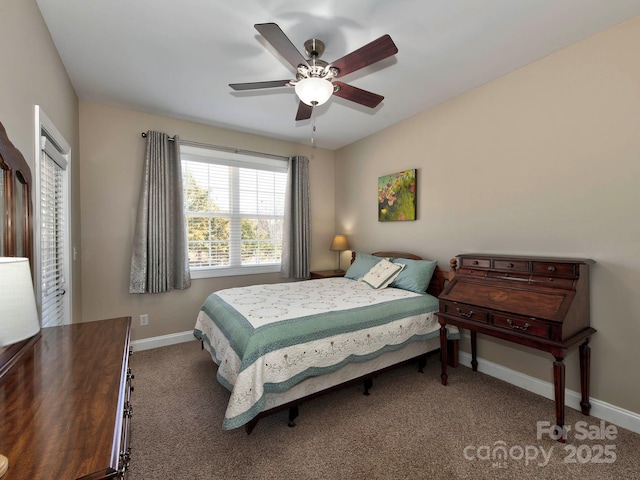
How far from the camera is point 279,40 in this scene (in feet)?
5.23

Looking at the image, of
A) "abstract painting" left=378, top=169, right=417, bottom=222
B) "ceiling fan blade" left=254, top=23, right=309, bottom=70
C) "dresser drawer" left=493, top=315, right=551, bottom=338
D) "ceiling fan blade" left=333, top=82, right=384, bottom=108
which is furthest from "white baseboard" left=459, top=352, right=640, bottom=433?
"ceiling fan blade" left=254, top=23, right=309, bottom=70

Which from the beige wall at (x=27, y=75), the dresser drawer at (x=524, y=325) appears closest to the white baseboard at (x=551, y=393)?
A: the dresser drawer at (x=524, y=325)

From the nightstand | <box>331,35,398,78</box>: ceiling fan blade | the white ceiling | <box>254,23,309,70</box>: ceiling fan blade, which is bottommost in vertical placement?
the nightstand

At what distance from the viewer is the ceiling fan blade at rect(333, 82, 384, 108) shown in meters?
2.08

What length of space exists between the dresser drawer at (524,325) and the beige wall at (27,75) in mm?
3003

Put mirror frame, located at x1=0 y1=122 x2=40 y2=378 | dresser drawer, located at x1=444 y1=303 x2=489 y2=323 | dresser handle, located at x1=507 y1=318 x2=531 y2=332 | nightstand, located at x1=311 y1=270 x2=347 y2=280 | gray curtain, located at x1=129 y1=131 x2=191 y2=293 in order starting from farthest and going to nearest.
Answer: nightstand, located at x1=311 y1=270 x2=347 y2=280 < gray curtain, located at x1=129 y1=131 x2=191 y2=293 < dresser drawer, located at x1=444 y1=303 x2=489 y2=323 < dresser handle, located at x1=507 y1=318 x2=531 y2=332 < mirror frame, located at x1=0 y1=122 x2=40 y2=378

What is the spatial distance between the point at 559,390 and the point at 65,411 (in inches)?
96.8

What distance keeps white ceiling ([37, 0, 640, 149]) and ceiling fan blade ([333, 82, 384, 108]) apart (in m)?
0.33

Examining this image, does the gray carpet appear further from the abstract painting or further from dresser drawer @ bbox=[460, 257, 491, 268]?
the abstract painting

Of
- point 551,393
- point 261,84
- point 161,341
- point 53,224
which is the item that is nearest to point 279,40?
point 261,84

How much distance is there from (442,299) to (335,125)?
2.43m

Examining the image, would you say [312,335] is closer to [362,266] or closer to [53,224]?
[362,266]

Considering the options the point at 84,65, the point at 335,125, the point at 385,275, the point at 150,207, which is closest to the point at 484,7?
the point at 335,125

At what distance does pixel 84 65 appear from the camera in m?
2.40
